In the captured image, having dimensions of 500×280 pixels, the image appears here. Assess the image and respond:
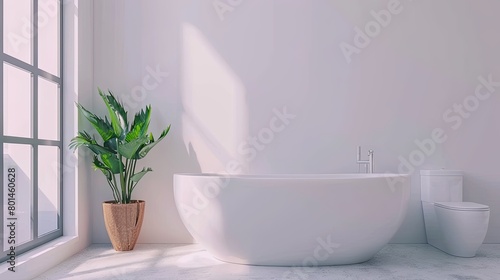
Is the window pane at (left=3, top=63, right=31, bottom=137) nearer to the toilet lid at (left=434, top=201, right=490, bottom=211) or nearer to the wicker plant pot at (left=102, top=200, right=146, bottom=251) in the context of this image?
the wicker plant pot at (left=102, top=200, right=146, bottom=251)

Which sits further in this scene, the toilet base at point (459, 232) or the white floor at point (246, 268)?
the toilet base at point (459, 232)

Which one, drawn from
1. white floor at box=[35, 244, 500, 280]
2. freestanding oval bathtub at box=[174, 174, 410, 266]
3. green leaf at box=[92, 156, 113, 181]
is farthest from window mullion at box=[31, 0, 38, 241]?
freestanding oval bathtub at box=[174, 174, 410, 266]

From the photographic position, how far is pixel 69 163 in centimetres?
321

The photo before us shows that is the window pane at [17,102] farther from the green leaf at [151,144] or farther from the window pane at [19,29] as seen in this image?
the green leaf at [151,144]

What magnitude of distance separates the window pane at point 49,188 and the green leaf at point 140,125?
58 centimetres

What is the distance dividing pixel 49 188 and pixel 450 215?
9.90 feet

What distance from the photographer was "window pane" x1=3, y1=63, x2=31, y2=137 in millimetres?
2787

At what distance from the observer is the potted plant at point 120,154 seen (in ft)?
10.1

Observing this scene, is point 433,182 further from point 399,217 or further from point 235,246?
point 235,246

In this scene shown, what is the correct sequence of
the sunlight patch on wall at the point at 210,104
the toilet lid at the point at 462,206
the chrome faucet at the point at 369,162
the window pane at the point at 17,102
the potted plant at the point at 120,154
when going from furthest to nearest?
the sunlight patch on wall at the point at 210,104 < the chrome faucet at the point at 369,162 < the potted plant at the point at 120,154 < the toilet lid at the point at 462,206 < the window pane at the point at 17,102

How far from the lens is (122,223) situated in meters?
3.14

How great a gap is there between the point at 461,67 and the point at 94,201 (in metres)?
3.26

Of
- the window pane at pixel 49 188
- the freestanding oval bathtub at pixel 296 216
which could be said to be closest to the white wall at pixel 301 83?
the window pane at pixel 49 188

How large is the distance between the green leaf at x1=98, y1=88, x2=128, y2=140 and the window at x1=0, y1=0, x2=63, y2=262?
0.36 meters
